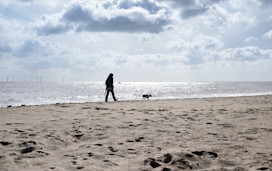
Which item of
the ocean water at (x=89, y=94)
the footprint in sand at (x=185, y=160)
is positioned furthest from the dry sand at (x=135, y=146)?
the ocean water at (x=89, y=94)

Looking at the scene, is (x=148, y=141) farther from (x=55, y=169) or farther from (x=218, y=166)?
(x=55, y=169)

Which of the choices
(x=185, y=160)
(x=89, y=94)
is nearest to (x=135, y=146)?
(x=185, y=160)

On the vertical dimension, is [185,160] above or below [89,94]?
above

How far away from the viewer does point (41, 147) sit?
4238mm

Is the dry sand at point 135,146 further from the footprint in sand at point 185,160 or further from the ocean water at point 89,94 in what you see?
the ocean water at point 89,94

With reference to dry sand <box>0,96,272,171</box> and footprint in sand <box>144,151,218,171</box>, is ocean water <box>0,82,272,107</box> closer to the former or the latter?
dry sand <box>0,96,272,171</box>

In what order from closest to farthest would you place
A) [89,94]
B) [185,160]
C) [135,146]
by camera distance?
1. [185,160]
2. [135,146]
3. [89,94]

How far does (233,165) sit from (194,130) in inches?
91.2

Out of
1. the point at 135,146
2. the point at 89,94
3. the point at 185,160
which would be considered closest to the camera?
the point at 185,160

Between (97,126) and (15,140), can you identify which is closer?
(15,140)

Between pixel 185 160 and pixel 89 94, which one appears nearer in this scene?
pixel 185 160

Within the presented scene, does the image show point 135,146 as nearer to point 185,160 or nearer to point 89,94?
Answer: point 185,160

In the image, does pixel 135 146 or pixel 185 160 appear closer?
pixel 185 160

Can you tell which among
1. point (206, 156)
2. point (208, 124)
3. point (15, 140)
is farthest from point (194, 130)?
point (15, 140)
